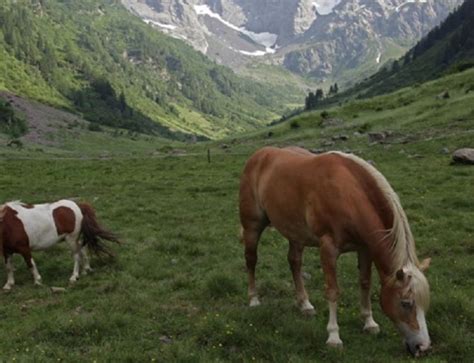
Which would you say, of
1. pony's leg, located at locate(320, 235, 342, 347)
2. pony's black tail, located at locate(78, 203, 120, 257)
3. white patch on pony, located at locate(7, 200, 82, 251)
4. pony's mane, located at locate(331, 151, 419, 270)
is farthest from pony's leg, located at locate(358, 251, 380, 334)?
white patch on pony, located at locate(7, 200, 82, 251)

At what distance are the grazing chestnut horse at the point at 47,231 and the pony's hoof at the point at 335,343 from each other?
28.3ft

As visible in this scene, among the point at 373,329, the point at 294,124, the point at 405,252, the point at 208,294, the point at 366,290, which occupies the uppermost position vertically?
the point at 405,252

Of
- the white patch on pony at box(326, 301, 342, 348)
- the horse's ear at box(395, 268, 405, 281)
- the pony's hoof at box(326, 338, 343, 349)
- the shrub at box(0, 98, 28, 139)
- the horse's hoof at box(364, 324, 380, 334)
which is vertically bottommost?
the shrub at box(0, 98, 28, 139)

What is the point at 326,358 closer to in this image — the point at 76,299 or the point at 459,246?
the point at 76,299

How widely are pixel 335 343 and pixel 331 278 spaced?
123cm

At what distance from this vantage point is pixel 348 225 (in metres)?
8.80

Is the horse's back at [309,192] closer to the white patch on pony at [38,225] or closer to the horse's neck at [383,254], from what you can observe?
the horse's neck at [383,254]

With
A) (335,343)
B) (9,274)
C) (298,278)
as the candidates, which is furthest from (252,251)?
(9,274)

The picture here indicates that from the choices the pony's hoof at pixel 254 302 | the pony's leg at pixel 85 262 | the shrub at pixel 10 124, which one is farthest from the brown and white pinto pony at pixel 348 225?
the shrub at pixel 10 124

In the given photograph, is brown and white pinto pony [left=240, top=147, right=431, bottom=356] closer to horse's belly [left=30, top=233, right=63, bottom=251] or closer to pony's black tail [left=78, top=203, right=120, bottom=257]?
pony's black tail [left=78, top=203, right=120, bottom=257]

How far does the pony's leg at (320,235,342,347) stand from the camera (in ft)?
29.5

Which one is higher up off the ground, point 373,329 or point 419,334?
point 419,334

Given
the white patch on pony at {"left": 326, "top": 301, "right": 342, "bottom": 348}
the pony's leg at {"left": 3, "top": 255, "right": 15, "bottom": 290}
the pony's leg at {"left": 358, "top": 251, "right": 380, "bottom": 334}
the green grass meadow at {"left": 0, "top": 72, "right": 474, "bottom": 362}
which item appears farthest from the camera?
the pony's leg at {"left": 3, "top": 255, "right": 15, "bottom": 290}

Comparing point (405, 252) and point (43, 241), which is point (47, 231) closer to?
point (43, 241)
